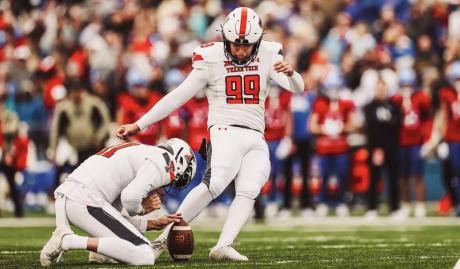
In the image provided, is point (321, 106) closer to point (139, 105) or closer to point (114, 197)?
point (139, 105)

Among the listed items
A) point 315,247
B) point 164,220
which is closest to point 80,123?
point 315,247

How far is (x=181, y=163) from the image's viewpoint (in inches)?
317

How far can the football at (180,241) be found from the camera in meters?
8.29

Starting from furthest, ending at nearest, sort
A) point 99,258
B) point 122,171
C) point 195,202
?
point 195,202 < point 99,258 < point 122,171

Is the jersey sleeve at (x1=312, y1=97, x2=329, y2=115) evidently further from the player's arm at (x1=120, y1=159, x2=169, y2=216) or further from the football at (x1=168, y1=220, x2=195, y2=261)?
the player's arm at (x1=120, y1=159, x2=169, y2=216)

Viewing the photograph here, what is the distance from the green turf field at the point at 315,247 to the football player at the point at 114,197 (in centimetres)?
19

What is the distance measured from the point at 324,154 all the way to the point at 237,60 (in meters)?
8.67

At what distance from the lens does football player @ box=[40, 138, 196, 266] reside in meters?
7.76

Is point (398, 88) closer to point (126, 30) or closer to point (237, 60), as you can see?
point (126, 30)

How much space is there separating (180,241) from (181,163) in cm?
58

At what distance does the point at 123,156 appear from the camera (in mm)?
7984

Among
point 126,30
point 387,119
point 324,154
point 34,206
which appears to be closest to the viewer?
point 387,119

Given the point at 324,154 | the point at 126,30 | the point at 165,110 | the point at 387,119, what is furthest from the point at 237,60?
the point at 126,30

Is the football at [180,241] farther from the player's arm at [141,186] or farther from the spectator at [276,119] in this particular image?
the spectator at [276,119]
